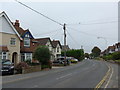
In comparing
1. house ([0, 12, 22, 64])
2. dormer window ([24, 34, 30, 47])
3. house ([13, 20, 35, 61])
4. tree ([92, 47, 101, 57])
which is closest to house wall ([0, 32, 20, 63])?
house ([0, 12, 22, 64])

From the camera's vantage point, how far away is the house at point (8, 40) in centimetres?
3051

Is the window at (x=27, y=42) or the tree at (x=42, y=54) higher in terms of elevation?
the window at (x=27, y=42)

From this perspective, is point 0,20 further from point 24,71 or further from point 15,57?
point 24,71

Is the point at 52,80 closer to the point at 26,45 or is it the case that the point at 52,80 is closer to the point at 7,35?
the point at 7,35

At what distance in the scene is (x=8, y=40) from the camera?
105 ft

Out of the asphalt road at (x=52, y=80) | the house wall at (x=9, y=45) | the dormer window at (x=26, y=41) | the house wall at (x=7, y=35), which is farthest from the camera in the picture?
the dormer window at (x=26, y=41)

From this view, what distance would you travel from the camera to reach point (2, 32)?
30.7 m

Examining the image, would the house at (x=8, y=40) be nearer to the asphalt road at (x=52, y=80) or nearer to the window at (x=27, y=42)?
the window at (x=27, y=42)

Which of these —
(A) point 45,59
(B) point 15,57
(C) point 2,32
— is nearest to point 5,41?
(C) point 2,32

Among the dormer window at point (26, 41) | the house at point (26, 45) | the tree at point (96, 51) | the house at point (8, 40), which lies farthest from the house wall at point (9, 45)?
the tree at point (96, 51)

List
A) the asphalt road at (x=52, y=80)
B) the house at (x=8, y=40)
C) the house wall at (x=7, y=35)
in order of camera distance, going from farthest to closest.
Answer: the house wall at (x=7, y=35), the house at (x=8, y=40), the asphalt road at (x=52, y=80)

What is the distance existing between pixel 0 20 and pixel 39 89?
2230cm

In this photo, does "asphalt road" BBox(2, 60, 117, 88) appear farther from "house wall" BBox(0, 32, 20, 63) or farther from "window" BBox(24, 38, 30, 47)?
"window" BBox(24, 38, 30, 47)

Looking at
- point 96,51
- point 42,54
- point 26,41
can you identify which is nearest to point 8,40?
point 26,41
